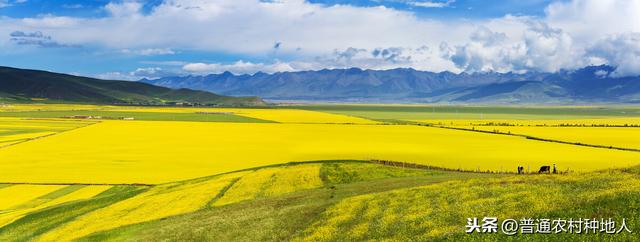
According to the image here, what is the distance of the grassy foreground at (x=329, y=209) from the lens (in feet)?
75.2

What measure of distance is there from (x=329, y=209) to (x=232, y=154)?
5314cm

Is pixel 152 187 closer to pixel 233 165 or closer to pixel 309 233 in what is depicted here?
pixel 233 165

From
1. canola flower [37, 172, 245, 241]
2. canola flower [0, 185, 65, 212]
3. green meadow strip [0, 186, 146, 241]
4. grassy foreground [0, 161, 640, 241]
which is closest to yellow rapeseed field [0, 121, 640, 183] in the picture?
canola flower [0, 185, 65, 212]

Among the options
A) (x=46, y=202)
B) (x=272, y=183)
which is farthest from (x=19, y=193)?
(x=272, y=183)

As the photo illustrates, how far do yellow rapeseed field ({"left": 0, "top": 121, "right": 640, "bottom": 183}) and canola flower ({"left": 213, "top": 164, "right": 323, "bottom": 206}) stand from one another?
1166cm

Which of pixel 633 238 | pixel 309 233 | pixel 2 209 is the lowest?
pixel 2 209

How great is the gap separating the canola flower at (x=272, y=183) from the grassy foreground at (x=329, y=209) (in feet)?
0.39

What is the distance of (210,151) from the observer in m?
88.1

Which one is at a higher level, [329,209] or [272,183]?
[329,209]

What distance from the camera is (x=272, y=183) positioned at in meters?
52.9

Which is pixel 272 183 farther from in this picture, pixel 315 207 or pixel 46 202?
pixel 46 202

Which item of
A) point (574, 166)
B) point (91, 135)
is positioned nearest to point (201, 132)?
point (91, 135)

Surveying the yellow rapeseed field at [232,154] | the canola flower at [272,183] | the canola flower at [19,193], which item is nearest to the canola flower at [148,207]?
the canola flower at [272,183]

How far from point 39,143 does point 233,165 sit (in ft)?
164
